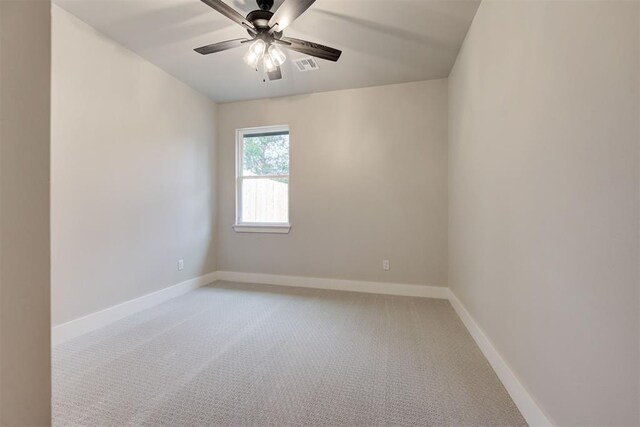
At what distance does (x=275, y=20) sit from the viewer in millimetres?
1870

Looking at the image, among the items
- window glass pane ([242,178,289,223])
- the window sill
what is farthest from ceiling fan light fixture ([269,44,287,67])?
the window sill

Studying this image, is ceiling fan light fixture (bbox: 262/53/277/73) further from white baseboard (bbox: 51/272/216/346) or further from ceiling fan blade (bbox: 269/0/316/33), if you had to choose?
white baseboard (bbox: 51/272/216/346)

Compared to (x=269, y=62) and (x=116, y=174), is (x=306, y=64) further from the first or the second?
(x=116, y=174)

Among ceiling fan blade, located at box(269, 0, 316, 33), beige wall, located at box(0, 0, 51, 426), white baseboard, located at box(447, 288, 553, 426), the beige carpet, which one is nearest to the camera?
beige wall, located at box(0, 0, 51, 426)

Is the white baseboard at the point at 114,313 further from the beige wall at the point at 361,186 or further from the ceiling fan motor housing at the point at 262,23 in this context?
the ceiling fan motor housing at the point at 262,23

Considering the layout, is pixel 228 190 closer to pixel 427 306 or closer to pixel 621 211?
pixel 427 306

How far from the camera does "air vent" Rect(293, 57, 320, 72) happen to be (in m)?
2.89

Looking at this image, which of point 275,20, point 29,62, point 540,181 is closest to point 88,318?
point 29,62

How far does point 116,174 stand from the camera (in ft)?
8.64

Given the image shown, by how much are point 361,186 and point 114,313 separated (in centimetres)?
291

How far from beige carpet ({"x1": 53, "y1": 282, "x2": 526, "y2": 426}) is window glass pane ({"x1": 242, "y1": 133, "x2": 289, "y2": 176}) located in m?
2.00

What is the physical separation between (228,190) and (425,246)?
280cm

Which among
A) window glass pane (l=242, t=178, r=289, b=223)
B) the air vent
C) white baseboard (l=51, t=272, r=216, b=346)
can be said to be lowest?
white baseboard (l=51, t=272, r=216, b=346)

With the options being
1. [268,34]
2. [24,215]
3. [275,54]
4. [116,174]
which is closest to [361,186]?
[275,54]
